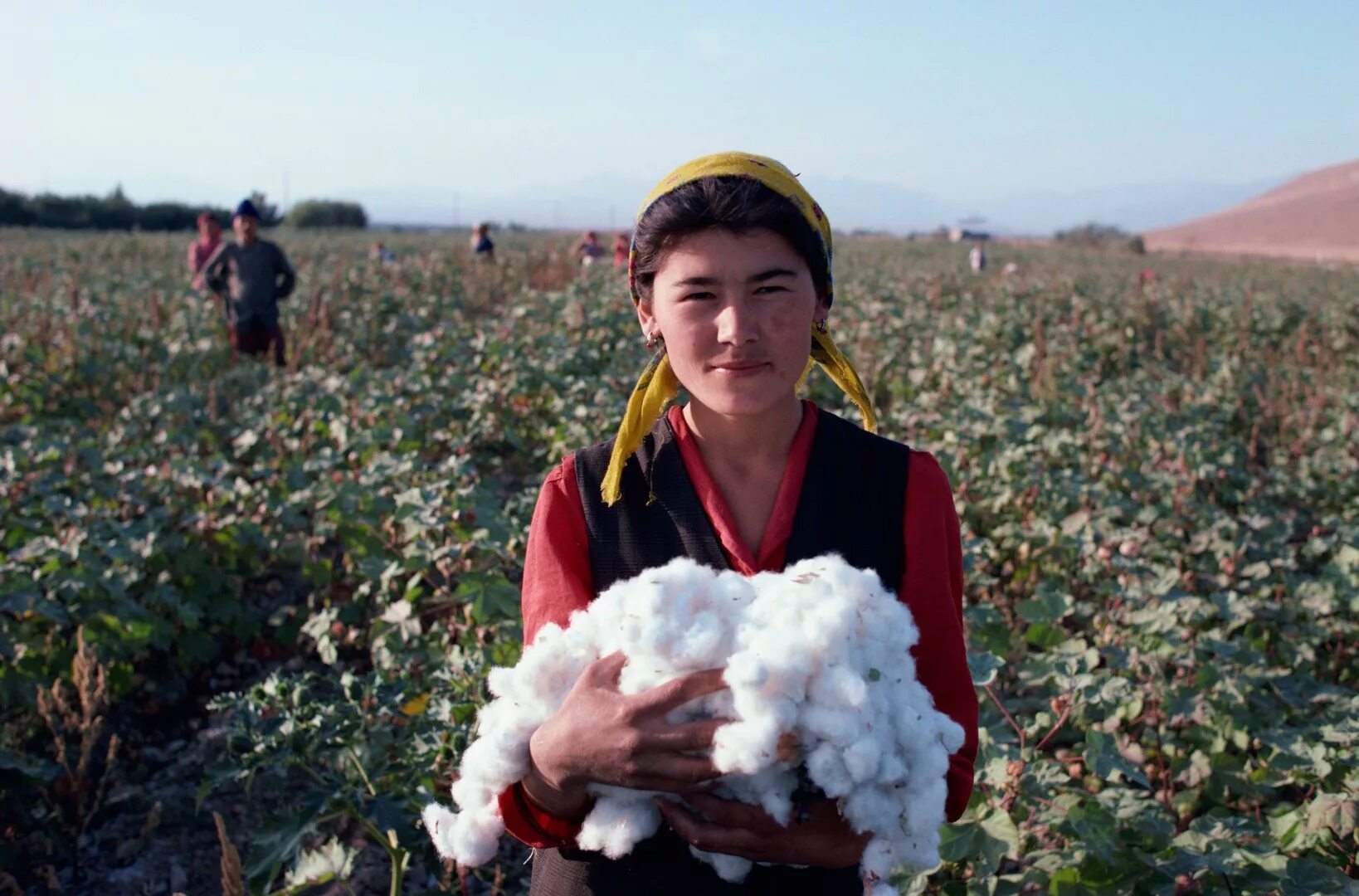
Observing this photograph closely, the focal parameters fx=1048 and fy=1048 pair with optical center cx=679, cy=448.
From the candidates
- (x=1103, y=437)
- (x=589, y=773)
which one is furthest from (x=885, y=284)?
(x=589, y=773)

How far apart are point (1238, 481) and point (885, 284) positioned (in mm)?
10299

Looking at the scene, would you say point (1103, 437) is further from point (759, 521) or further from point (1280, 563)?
point (759, 521)

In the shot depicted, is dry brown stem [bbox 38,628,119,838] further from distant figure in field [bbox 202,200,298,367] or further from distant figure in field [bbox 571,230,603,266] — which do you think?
distant figure in field [bbox 571,230,603,266]

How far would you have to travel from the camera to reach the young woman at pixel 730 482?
1300 millimetres

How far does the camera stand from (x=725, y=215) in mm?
1298

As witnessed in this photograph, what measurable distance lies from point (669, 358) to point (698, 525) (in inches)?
9.5

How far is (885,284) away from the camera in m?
15.1

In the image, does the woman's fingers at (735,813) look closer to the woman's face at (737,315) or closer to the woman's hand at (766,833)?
the woman's hand at (766,833)

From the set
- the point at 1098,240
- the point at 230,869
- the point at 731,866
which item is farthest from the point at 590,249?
the point at 1098,240

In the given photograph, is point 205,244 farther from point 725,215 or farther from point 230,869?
point 725,215

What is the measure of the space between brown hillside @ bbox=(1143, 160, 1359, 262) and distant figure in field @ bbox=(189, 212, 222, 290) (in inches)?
2751

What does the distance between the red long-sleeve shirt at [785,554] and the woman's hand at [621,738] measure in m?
0.18

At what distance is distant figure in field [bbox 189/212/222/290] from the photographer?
915 cm

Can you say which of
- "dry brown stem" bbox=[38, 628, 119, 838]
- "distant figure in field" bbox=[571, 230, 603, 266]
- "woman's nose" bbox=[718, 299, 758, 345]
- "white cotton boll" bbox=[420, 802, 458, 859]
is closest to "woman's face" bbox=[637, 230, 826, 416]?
"woman's nose" bbox=[718, 299, 758, 345]
